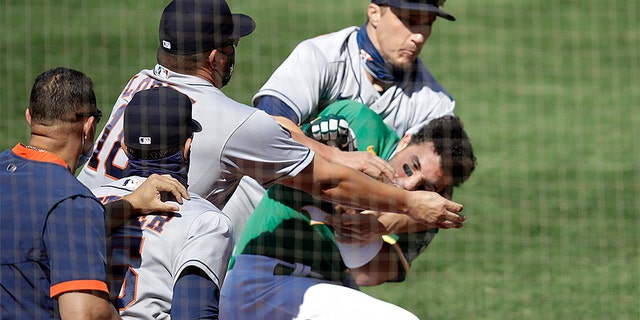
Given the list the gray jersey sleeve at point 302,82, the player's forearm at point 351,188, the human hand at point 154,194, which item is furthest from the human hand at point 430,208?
the human hand at point 154,194

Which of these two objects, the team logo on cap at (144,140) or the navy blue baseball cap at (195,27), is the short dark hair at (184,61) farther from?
the team logo on cap at (144,140)

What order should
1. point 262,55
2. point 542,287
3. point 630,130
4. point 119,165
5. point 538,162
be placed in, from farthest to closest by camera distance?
point 262,55, point 630,130, point 538,162, point 542,287, point 119,165

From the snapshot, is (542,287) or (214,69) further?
(542,287)

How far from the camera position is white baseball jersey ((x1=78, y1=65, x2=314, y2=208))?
422cm

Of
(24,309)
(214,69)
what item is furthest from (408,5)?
(24,309)

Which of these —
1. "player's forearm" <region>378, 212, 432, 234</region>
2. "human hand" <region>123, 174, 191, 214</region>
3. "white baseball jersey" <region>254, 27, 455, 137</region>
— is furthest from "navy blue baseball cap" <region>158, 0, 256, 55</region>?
"player's forearm" <region>378, 212, 432, 234</region>

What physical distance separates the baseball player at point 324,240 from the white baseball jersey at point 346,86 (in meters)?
0.20

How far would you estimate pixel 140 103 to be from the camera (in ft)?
12.8

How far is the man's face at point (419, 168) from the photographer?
17.4ft

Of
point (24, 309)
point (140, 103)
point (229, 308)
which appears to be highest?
point (140, 103)

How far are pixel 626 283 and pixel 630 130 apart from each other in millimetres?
3848

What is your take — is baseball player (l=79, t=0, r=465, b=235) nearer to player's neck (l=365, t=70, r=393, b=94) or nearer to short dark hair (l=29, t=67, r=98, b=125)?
short dark hair (l=29, t=67, r=98, b=125)

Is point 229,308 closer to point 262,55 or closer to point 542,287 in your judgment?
point 542,287

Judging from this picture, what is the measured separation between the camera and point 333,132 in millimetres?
5164
